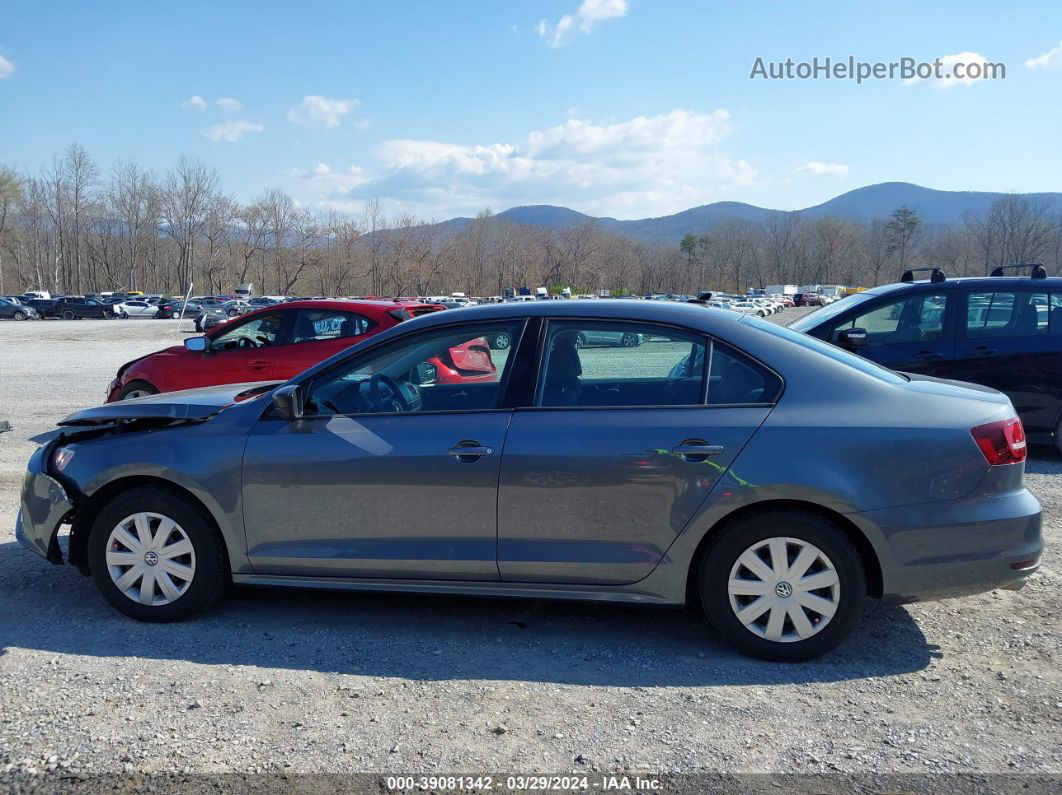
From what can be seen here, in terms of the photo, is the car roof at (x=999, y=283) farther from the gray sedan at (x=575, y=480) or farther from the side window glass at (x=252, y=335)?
the side window glass at (x=252, y=335)

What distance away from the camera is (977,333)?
8.30m

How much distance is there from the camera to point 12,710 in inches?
136

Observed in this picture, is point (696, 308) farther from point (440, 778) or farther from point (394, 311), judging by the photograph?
point (394, 311)

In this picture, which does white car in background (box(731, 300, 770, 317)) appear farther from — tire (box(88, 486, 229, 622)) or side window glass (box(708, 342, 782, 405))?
tire (box(88, 486, 229, 622))

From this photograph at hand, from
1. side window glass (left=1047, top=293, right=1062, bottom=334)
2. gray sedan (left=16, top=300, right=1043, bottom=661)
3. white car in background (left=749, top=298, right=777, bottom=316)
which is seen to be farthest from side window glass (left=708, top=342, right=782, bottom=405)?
white car in background (left=749, top=298, right=777, bottom=316)

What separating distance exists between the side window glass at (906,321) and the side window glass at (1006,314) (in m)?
0.27

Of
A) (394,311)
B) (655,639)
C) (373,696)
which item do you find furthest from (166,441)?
(394,311)

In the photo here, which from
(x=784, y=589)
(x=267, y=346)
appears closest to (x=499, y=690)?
(x=784, y=589)

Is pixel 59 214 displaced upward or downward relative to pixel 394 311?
upward

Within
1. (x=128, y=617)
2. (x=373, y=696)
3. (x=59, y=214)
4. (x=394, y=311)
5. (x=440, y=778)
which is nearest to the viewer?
(x=440, y=778)

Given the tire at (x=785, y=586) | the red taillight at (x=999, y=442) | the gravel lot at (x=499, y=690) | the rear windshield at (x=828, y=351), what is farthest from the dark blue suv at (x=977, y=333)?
the tire at (x=785, y=586)

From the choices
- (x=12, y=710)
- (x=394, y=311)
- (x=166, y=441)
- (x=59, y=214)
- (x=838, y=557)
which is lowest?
(x=12, y=710)

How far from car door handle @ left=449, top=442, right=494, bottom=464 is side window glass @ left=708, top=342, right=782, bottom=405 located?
1085mm

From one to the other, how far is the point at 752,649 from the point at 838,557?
1.89 feet
